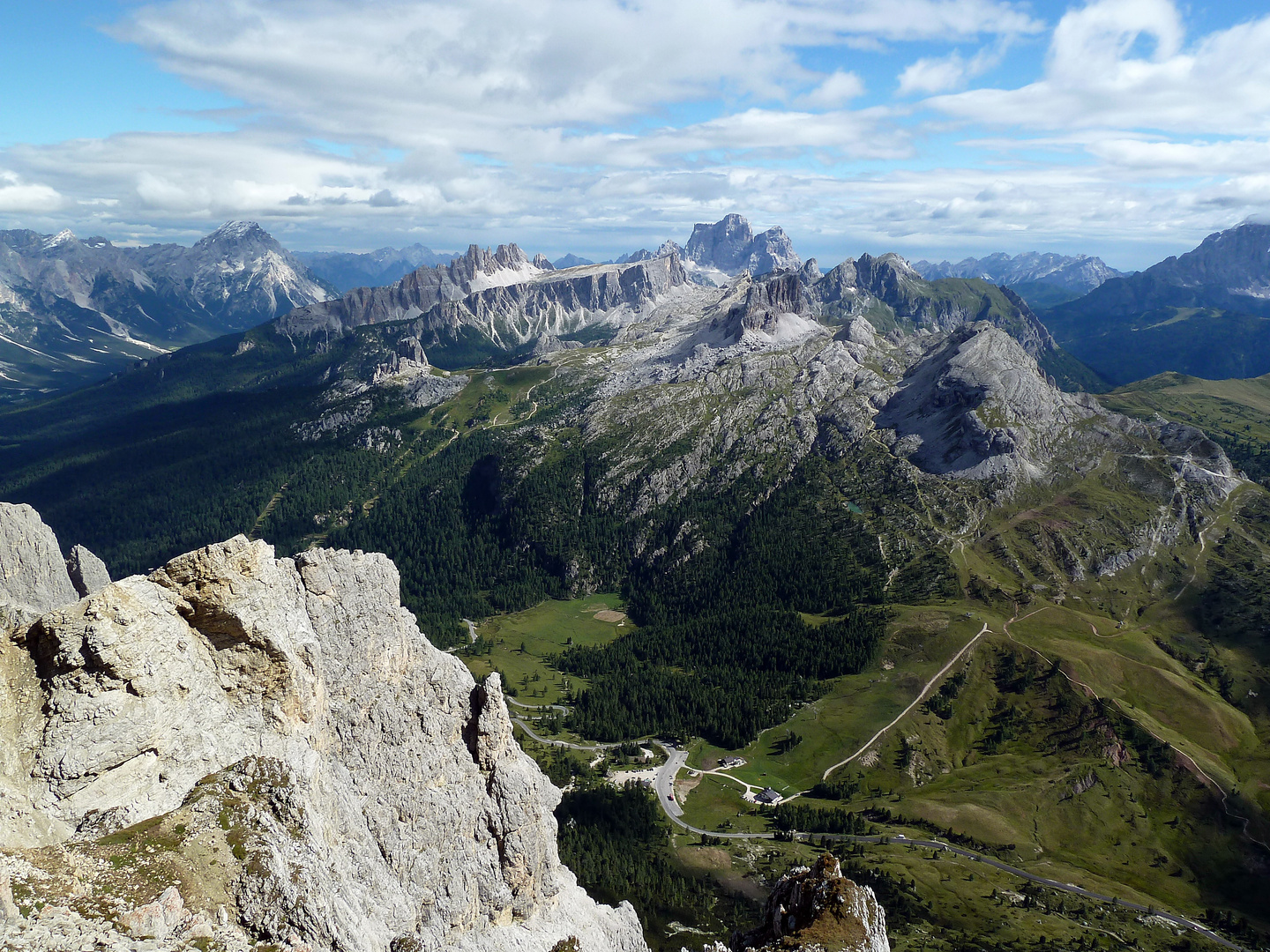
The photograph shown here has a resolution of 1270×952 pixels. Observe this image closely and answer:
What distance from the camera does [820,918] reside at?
5122 cm

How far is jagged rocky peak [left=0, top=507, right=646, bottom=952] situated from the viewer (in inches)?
1278

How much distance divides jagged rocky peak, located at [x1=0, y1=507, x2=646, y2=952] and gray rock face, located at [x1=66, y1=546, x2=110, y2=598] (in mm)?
74888

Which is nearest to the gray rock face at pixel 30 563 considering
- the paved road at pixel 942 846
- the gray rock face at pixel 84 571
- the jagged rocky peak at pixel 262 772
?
the gray rock face at pixel 84 571

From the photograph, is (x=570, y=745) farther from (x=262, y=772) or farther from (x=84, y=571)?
(x=262, y=772)

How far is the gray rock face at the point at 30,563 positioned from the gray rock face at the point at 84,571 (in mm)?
6731

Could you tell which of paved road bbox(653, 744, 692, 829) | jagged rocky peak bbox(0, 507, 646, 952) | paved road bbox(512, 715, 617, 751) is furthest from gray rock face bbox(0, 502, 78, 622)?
paved road bbox(653, 744, 692, 829)

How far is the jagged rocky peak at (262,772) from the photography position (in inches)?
1278

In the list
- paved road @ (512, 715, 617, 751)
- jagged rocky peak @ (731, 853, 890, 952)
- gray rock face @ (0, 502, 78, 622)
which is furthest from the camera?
paved road @ (512, 715, 617, 751)

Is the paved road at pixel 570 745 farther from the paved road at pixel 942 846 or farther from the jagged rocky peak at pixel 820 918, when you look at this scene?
the jagged rocky peak at pixel 820 918

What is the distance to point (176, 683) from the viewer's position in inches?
1486

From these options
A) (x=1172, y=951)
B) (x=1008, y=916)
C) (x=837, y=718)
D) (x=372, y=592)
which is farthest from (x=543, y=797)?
(x=837, y=718)

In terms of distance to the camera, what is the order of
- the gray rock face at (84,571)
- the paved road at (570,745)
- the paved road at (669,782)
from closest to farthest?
the gray rock face at (84,571)
the paved road at (669,782)
the paved road at (570,745)

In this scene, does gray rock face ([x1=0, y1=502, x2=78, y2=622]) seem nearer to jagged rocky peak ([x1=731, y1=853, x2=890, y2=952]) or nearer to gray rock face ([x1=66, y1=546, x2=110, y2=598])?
gray rock face ([x1=66, y1=546, x2=110, y2=598])

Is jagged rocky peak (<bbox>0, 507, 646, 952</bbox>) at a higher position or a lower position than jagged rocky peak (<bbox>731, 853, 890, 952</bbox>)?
higher
